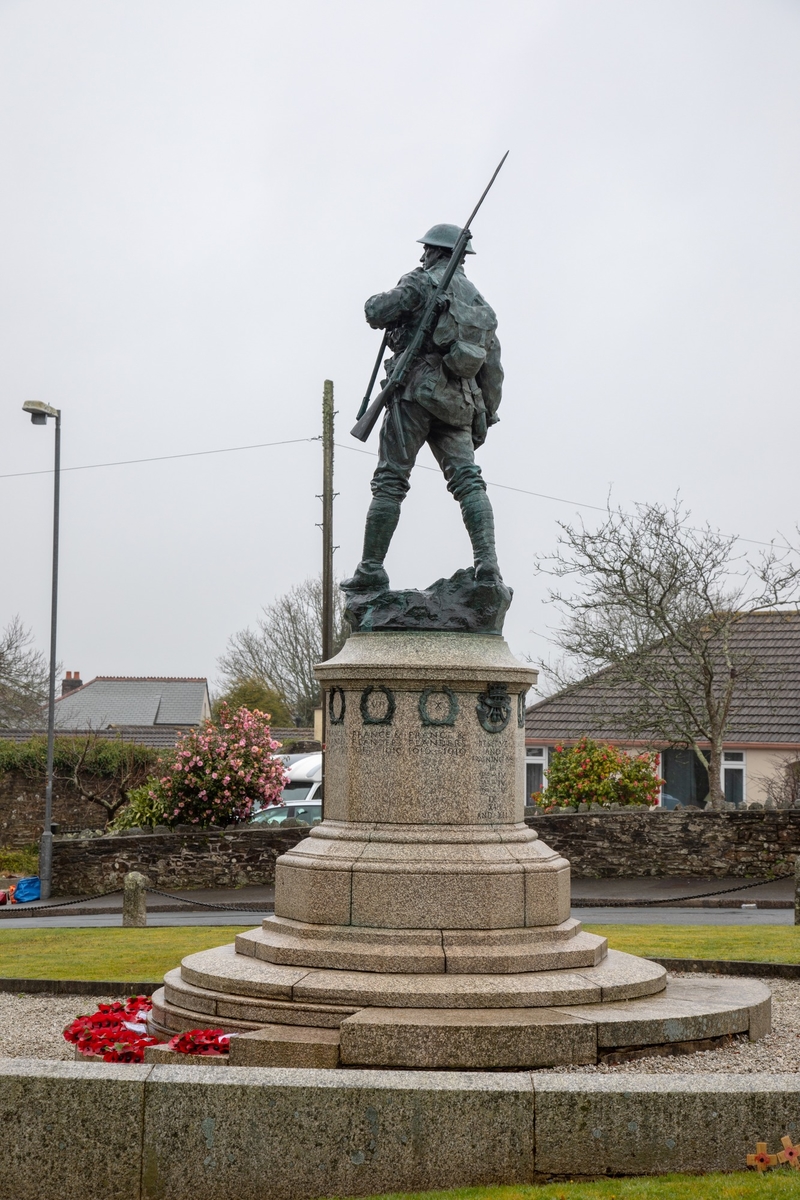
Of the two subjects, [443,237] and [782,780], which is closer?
[443,237]

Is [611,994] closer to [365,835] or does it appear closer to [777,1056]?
[777,1056]

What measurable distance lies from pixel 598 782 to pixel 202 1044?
17.3 metres

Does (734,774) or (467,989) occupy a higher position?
(734,774)

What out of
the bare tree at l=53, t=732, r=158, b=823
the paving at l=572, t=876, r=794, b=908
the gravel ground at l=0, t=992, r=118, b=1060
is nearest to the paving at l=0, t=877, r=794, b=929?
the paving at l=572, t=876, r=794, b=908

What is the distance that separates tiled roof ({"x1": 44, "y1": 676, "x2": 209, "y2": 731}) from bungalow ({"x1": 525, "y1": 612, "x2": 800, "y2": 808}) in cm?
2728

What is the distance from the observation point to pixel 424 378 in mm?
9156

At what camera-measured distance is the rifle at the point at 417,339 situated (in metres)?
9.07

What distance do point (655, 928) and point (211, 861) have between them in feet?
33.9

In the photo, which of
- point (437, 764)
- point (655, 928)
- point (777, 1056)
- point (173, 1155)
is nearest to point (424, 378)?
point (437, 764)

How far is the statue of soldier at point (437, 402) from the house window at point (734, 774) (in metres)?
22.2

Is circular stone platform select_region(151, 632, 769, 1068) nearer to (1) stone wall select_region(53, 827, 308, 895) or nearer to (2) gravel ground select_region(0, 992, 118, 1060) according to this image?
(2) gravel ground select_region(0, 992, 118, 1060)

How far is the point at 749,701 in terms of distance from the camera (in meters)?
30.3

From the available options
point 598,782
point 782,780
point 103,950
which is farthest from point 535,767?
point 103,950

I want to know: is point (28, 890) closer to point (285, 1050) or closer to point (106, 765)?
point (106, 765)
